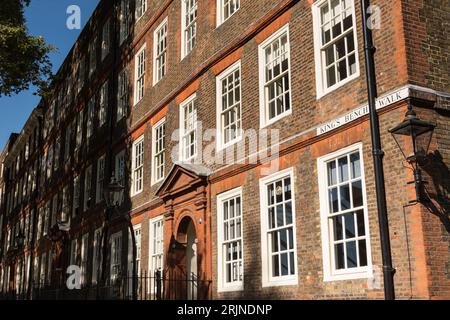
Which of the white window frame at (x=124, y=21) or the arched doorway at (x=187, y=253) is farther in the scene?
the white window frame at (x=124, y=21)

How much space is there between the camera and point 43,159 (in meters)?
34.1

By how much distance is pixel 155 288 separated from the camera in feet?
53.0

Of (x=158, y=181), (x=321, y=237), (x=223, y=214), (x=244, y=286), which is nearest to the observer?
(x=321, y=237)

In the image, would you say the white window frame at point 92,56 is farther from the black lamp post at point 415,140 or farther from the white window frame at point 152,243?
the black lamp post at point 415,140

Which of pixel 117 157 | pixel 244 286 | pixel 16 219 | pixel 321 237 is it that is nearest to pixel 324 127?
pixel 321 237

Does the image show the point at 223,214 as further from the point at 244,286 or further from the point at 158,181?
the point at 158,181

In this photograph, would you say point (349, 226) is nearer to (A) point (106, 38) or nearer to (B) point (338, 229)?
(B) point (338, 229)

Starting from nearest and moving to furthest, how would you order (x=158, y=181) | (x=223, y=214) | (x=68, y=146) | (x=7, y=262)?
(x=223, y=214) → (x=158, y=181) → (x=68, y=146) → (x=7, y=262)

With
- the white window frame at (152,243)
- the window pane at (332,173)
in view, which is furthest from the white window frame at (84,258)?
the window pane at (332,173)

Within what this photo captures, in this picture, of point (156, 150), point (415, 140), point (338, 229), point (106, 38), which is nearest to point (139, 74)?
point (156, 150)

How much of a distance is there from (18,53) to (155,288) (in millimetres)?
8465

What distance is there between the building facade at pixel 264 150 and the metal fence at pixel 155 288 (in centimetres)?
11

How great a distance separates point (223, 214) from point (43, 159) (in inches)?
934

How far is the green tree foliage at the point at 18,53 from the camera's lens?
16953 millimetres
